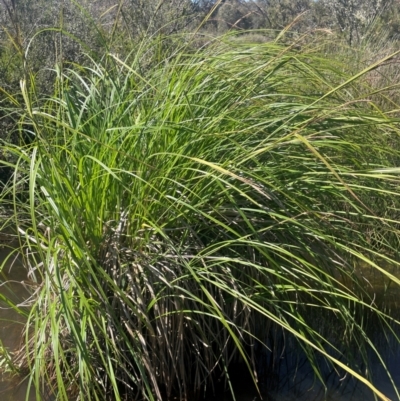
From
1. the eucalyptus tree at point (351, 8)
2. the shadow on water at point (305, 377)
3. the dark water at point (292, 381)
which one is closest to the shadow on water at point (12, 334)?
the dark water at point (292, 381)

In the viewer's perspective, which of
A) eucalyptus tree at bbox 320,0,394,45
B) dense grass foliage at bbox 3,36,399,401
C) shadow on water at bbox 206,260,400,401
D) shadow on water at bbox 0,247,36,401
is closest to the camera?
dense grass foliage at bbox 3,36,399,401

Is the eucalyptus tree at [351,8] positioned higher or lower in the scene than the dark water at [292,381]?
lower

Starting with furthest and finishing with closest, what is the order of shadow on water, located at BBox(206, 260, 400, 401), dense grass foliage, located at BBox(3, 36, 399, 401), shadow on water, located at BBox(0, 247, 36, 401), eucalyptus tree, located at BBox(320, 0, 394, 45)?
eucalyptus tree, located at BBox(320, 0, 394, 45) < shadow on water, located at BBox(206, 260, 400, 401) < shadow on water, located at BBox(0, 247, 36, 401) < dense grass foliage, located at BBox(3, 36, 399, 401)

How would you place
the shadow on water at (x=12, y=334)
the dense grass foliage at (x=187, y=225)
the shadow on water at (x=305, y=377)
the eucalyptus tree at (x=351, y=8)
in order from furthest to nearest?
the eucalyptus tree at (x=351, y=8) < the shadow on water at (x=305, y=377) < the shadow on water at (x=12, y=334) < the dense grass foliage at (x=187, y=225)

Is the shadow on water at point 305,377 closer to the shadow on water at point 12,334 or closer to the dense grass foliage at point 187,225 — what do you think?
the dense grass foliage at point 187,225

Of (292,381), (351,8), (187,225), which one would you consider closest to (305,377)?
(292,381)

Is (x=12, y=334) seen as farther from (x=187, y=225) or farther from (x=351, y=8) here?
(x=351, y=8)

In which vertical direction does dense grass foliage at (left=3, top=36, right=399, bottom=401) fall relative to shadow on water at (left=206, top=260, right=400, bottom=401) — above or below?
above

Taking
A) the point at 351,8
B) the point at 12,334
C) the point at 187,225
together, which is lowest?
the point at 351,8

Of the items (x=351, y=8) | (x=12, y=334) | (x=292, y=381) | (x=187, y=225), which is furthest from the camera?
(x=351, y=8)

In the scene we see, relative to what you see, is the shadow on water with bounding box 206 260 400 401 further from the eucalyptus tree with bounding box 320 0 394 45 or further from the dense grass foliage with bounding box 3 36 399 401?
the eucalyptus tree with bounding box 320 0 394 45

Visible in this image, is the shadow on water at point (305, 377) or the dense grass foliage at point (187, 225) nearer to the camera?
the dense grass foliage at point (187, 225)

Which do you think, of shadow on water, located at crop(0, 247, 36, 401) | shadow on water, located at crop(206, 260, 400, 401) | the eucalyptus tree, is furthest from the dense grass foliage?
the eucalyptus tree

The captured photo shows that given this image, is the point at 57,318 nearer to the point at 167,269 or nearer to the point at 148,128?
the point at 167,269
